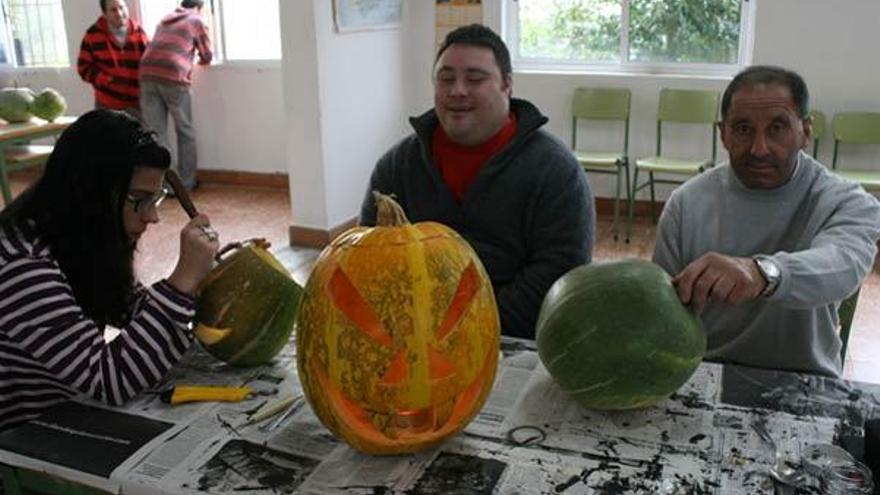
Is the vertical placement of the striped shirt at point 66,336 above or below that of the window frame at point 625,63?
below

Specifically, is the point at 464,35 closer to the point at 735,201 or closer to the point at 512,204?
the point at 512,204

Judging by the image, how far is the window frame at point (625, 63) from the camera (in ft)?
16.3

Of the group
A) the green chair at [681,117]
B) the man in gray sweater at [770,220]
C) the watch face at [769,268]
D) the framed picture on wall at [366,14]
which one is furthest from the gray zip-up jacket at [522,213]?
the green chair at [681,117]

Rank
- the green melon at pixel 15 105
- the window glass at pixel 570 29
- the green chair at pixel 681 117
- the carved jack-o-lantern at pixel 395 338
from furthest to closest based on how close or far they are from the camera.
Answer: the window glass at pixel 570 29 < the green chair at pixel 681 117 < the green melon at pixel 15 105 < the carved jack-o-lantern at pixel 395 338

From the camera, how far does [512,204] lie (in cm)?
201

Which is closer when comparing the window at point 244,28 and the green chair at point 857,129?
the green chair at point 857,129

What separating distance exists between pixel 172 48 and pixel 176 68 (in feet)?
0.47

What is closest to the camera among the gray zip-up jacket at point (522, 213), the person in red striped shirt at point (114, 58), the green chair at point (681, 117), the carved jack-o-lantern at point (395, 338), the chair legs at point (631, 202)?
the carved jack-o-lantern at point (395, 338)

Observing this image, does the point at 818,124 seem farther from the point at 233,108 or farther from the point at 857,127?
the point at 233,108

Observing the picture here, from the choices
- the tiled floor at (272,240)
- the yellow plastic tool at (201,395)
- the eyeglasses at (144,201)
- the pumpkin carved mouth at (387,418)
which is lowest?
the tiled floor at (272,240)

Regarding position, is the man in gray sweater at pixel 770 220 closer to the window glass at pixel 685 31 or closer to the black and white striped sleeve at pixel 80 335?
the black and white striped sleeve at pixel 80 335

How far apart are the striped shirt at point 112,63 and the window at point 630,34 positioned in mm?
2840

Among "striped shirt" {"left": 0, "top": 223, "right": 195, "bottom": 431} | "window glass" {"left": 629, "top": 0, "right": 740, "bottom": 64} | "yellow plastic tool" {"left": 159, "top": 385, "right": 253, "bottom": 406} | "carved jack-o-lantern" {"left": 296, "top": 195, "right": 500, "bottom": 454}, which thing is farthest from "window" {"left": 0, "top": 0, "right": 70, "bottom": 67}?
"carved jack-o-lantern" {"left": 296, "top": 195, "right": 500, "bottom": 454}

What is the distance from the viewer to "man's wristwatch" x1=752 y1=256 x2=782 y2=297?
4.53 feet
